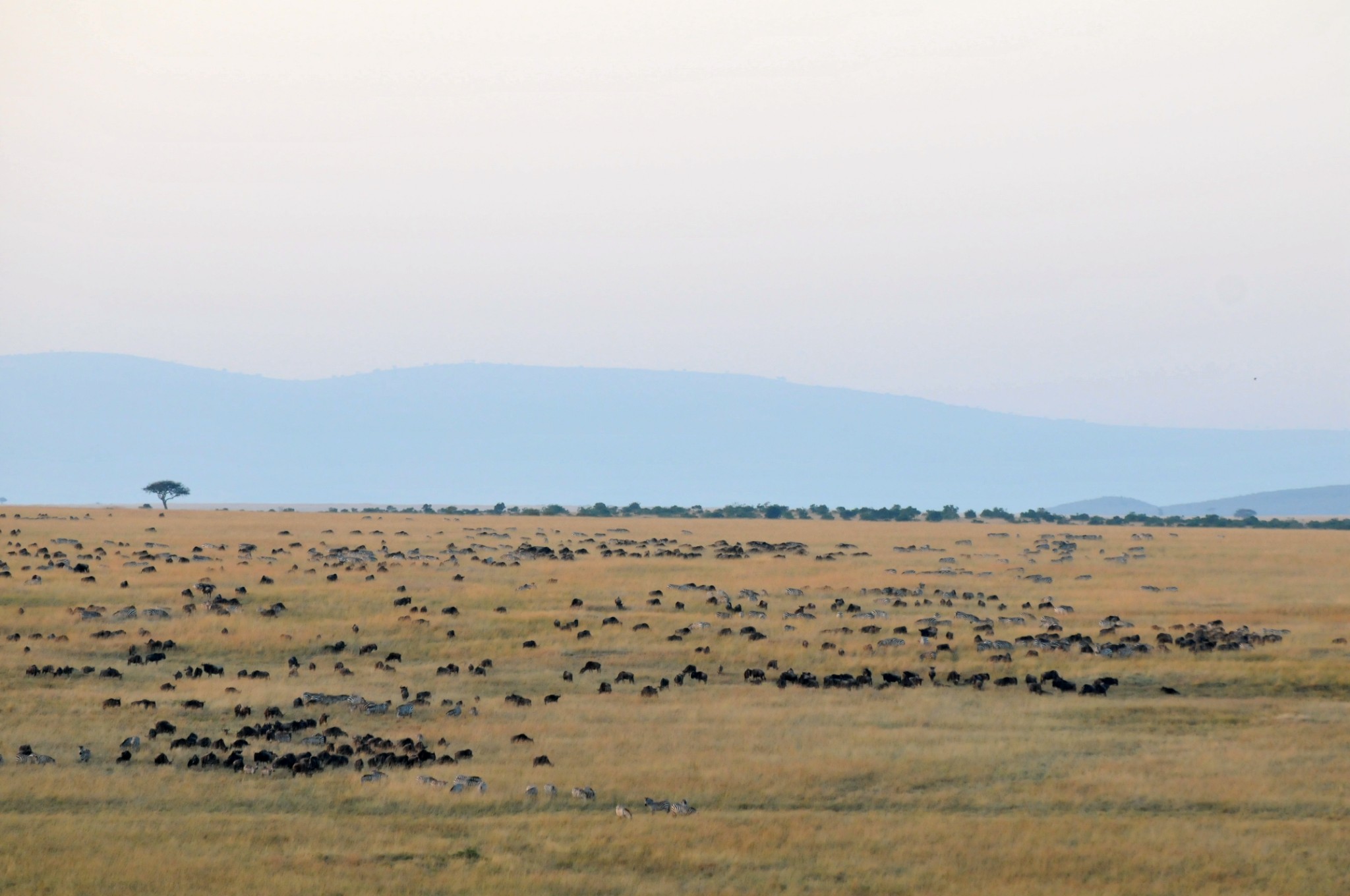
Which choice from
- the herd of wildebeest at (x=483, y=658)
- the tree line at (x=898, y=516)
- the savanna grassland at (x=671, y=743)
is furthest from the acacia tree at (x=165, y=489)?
the savanna grassland at (x=671, y=743)

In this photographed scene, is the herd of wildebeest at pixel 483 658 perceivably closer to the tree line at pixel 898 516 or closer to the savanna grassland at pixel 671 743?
the savanna grassland at pixel 671 743

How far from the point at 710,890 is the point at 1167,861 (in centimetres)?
624

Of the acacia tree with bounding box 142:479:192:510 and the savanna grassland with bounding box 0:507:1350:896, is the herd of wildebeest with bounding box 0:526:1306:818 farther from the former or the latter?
the acacia tree with bounding box 142:479:192:510

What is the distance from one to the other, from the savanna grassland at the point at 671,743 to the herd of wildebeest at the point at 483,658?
0.19m

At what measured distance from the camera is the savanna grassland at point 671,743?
709 inches

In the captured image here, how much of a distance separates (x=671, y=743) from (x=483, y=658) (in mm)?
10737

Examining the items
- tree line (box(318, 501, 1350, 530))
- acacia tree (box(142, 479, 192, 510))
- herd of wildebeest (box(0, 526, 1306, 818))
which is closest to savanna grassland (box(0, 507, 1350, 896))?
herd of wildebeest (box(0, 526, 1306, 818))

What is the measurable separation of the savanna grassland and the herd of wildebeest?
0.19 metres

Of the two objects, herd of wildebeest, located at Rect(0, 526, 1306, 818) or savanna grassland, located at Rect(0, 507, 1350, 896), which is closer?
savanna grassland, located at Rect(0, 507, 1350, 896)

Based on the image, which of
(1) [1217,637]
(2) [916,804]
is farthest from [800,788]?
(1) [1217,637]


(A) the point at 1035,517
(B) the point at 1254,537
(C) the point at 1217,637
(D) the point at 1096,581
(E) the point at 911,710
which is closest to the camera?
(E) the point at 911,710

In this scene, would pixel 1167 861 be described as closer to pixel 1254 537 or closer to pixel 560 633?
pixel 560 633

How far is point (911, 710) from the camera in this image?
28969 millimetres

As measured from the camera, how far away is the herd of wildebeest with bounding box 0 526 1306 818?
2375 cm
